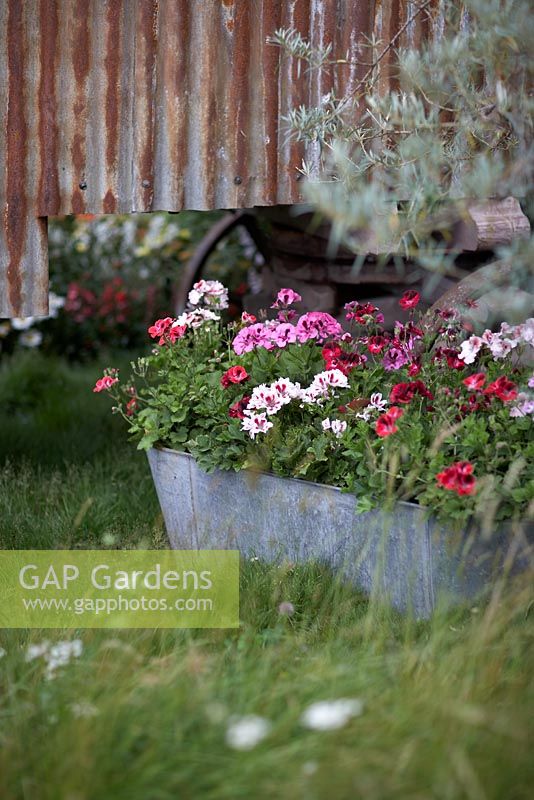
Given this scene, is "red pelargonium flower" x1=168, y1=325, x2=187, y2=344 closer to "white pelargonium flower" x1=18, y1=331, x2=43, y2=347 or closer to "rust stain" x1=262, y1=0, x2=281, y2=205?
"rust stain" x1=262, y1=0, x2=281, y2=205

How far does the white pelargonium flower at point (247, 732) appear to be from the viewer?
1.84 meters

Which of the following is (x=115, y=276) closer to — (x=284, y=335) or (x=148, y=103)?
(x=148, y=103)

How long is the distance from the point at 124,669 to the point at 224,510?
4.33ft

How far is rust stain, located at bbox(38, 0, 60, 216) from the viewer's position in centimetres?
406

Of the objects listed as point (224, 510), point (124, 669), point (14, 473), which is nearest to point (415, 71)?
point (224, 510)

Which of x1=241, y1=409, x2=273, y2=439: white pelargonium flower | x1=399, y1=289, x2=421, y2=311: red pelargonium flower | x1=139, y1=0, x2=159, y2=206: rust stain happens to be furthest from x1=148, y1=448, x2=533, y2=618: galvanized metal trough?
x1=139, y1=0, x2=159, y2=206: rust stain

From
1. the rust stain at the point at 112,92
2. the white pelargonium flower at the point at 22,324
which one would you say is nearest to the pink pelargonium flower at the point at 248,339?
the rust stain at the point at 112,92

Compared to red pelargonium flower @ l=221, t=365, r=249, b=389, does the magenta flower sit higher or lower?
higher

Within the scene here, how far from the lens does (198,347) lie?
3.95 meters

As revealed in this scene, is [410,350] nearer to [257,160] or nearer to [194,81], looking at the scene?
[257,160]

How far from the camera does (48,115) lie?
13.5 feet

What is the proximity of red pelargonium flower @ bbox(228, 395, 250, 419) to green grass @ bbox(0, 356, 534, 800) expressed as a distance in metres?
0.57

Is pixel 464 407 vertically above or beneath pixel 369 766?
above

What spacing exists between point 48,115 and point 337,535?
88.3 inches
